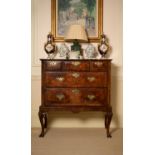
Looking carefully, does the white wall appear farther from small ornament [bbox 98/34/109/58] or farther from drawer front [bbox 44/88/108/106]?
drawer front [bbox 44/88/108/106]

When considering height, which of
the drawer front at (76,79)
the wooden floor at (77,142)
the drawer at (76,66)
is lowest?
the wooden floor at (77,142)

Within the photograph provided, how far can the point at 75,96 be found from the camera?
3746 millimetres

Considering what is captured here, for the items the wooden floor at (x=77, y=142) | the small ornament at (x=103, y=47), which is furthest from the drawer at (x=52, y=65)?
the wooden floor at (x=77, y=142)

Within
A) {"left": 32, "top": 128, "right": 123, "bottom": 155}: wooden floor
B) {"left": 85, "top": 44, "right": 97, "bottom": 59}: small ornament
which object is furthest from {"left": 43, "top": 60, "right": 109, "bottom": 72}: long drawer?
{"left": 32, "top": 128, "right": 123, "bottom": 155}: wooden floor

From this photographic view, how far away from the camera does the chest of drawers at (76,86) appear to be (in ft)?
12.3

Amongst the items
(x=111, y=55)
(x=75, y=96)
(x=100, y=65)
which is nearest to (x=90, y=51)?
(x=111, y=55)

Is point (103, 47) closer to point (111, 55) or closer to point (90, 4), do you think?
point (111, 55)

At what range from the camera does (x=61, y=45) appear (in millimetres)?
4305

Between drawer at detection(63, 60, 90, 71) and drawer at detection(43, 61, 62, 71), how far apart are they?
0.08 metres

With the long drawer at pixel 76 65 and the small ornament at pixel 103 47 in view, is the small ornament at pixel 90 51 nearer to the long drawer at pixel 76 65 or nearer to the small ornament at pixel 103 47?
the small ornament at pixel 103 47

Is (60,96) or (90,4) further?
(90,4)

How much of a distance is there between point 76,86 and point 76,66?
0.28m

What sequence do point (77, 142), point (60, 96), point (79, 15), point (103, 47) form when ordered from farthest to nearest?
1. point (79, 15)
2. point (103, 47)
3. point (60, 96)
4. point (77, 142)
